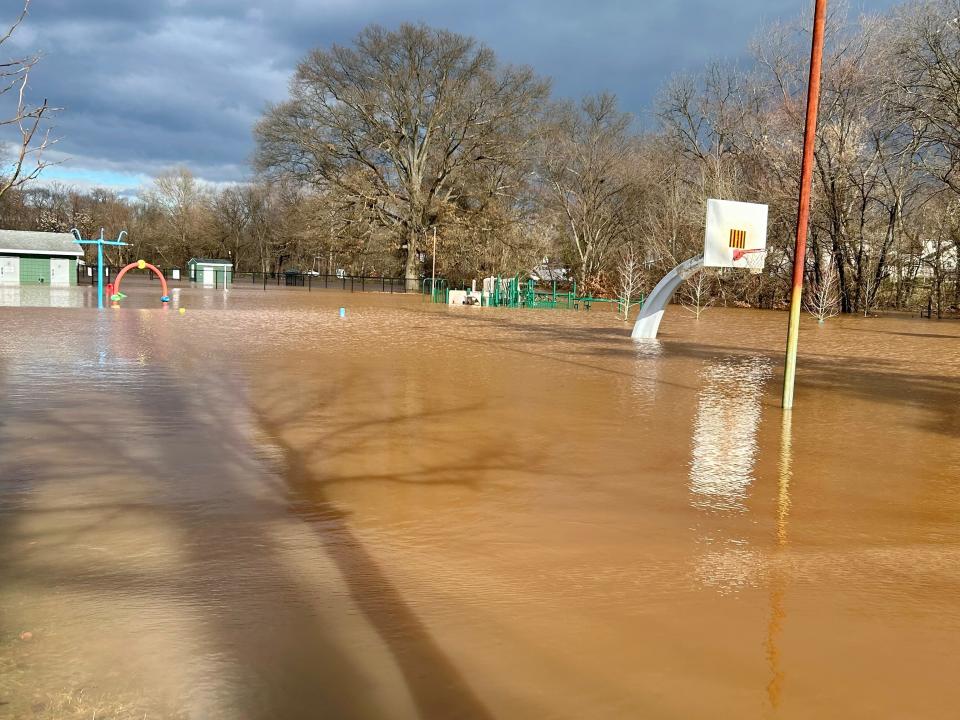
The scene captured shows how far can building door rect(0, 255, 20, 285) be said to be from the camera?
53.0m

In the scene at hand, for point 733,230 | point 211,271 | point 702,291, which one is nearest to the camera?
point 733,230

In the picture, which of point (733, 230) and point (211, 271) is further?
point (211, 271)

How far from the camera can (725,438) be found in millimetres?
9867

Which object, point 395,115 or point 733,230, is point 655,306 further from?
point 395,115

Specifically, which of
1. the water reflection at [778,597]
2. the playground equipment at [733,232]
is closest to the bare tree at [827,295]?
the playground equipment at [733,232]

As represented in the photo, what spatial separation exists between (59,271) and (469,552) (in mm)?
58270

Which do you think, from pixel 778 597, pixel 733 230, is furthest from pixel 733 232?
pixel 778 597

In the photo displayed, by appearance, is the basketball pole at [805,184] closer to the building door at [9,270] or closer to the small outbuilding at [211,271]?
the building door at [9,270]

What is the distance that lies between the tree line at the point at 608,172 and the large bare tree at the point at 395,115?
0.44 feet

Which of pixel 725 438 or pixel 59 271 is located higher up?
pixel 59 271

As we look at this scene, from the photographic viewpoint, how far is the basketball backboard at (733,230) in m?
17.8

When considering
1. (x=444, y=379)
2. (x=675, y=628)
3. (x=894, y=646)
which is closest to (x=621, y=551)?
(x=675, y=628)

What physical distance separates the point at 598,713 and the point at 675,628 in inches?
42.0

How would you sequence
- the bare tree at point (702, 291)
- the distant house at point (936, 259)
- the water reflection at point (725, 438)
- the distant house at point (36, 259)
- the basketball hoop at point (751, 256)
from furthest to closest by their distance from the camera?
the distant house at point (36, 259)
the bare tree at point (702, 291)
the distant house at point (936, 259)
the basketball hoop at point (751, 256)
the water reflection at point (725, 438)
